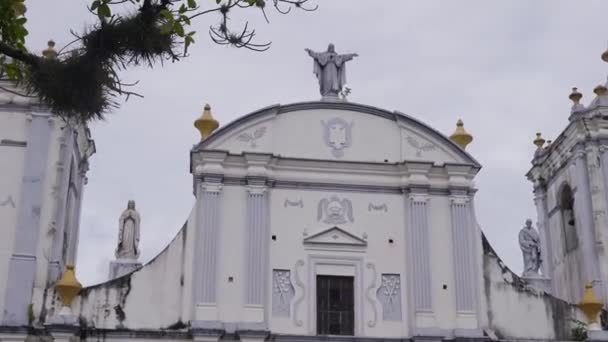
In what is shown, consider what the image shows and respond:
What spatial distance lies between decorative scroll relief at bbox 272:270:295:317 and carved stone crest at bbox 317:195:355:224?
112 centimetres

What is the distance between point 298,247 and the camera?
51.3ft

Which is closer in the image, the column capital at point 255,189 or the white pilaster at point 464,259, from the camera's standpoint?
the white pilaster at point 464,259

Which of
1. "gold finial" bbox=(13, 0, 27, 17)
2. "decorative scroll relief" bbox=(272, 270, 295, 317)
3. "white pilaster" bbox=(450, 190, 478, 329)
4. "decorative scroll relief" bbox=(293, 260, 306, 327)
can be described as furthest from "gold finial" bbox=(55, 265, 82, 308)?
"gold finial" bbox=(13, 0, 27, 17)

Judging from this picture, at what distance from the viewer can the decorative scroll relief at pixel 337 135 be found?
1641 cm

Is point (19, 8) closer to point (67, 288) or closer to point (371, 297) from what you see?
point (67, 288)

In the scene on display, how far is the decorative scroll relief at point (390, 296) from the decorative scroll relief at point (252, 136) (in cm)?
302

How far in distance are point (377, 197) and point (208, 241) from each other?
2907 mm

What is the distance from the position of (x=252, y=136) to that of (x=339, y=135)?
1473 millimetres

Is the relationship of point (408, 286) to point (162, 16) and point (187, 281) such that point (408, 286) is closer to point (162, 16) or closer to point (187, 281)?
point (187, 281)

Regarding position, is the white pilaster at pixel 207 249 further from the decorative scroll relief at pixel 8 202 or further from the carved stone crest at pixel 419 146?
the carved stone crest at pixel 419 146

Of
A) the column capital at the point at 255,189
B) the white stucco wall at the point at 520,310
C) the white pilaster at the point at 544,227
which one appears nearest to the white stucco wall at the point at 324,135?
the column capital at the point at 255,189

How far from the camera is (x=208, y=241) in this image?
50.3 feet

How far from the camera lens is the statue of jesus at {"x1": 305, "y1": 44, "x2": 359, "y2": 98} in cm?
1720

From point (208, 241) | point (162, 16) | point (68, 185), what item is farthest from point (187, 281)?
point (162, 16)
